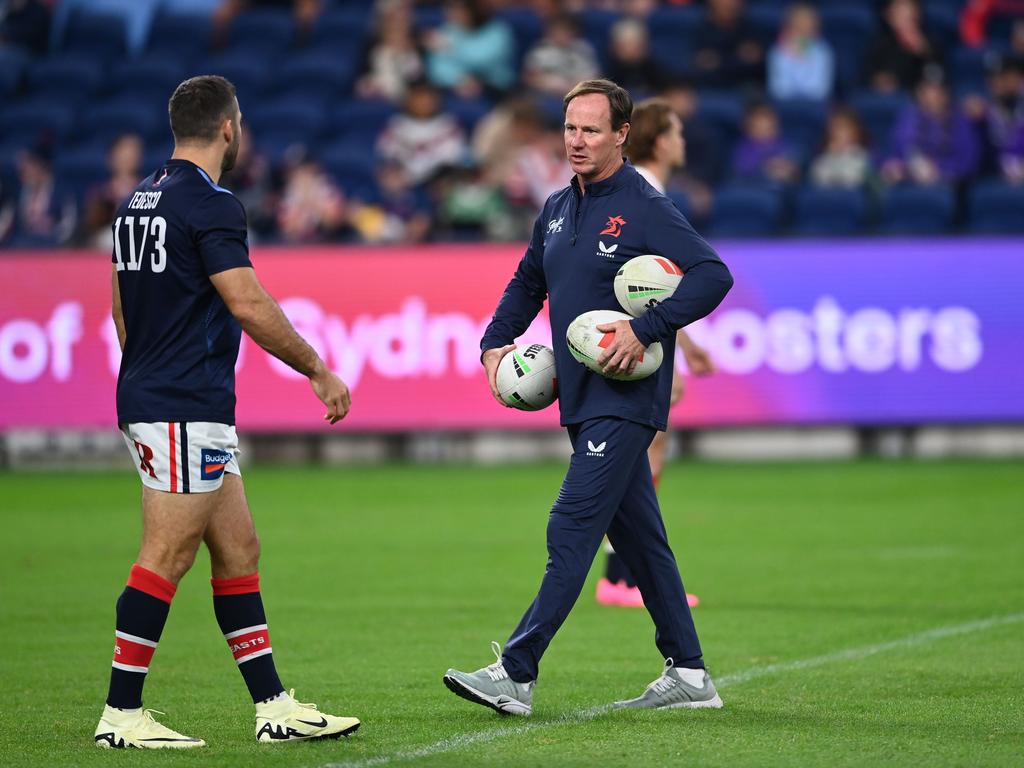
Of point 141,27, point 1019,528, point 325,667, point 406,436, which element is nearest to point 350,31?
point 141,27

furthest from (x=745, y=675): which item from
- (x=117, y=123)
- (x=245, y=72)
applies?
(x=245, y=72)

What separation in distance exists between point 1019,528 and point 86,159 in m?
13.2

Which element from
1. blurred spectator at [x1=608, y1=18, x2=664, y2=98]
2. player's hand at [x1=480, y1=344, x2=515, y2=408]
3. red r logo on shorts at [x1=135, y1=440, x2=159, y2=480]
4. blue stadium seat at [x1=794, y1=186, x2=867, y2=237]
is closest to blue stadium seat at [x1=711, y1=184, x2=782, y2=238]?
blue stadium seat at [x1=794, y1=186, x2=867, y2=237]

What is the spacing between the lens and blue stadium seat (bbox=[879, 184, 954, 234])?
1861 cm

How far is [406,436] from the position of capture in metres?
19.0

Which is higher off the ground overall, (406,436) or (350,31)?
(350,31)

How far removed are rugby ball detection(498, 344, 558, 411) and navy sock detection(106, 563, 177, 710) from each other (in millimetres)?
1597

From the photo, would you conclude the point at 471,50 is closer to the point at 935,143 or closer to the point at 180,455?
the point at 935,143

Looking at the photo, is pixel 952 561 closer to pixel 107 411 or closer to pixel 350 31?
pixel 107 411

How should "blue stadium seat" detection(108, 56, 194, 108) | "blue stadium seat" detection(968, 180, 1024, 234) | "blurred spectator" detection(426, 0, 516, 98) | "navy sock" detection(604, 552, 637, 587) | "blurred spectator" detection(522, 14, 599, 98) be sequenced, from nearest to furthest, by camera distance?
"navy sock" detection(604, 552, 637, 587), "blue stadium seat" detection(968, 180, 1024, 234), "blurred spectator" detection(522, 14, 599, 98), "blurred spectator" detection(426, 0, 516, 98), "blue stadium seat" detection(108, 56, 194, 108)

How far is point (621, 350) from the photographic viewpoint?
648 cm

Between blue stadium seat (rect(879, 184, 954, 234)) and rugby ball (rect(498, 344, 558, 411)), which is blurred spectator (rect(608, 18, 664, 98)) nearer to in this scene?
blue stadium seat (rect(879, 184, 954, 234))

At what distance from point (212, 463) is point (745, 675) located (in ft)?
9.23

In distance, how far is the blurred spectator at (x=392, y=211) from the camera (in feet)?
63.1
